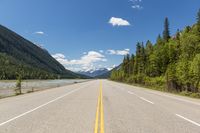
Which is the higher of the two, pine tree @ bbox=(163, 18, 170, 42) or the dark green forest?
pine tree @ bbox=(163, 18, 170, 42)

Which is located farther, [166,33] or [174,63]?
[166,33]

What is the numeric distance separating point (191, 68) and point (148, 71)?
1513 inches

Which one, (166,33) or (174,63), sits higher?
(166,33)

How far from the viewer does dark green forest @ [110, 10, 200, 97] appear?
36.9 meters

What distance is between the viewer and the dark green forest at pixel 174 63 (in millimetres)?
36906

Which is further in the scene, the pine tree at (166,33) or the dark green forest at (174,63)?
the pine tree at (166,33)

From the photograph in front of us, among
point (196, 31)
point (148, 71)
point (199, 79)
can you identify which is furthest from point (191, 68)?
point (148, 71)

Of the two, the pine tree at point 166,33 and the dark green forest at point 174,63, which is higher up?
the pine tree at point 166,33

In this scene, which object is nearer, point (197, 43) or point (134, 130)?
point (134, 130)

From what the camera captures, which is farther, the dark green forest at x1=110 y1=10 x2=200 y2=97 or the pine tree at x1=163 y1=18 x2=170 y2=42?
the pine tree at x1=163 y1=18 x2=170 y2=42

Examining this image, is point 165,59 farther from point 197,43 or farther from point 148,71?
point 197,43

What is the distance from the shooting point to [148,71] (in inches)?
2906

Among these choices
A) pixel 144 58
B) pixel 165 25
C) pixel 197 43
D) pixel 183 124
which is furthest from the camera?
pixel 144 58

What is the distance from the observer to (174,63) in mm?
54062
